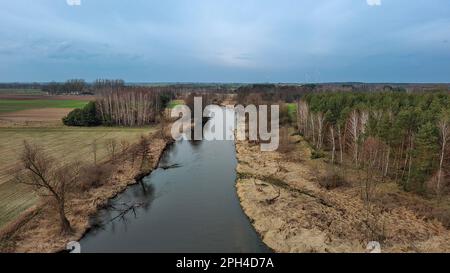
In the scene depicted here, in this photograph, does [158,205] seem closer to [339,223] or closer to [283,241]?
[283,241]

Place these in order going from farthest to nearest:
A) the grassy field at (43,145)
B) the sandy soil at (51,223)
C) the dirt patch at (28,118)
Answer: the dirt patch at (28,118) < the grassy field at (43,145) < the sandy soil at (51,223)

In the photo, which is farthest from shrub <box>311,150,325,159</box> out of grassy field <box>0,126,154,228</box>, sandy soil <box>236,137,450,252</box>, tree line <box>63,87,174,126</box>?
tree line <box>63,87,174,126</box>

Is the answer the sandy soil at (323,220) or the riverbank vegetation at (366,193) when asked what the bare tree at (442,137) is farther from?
the sandy soil at (323,220)

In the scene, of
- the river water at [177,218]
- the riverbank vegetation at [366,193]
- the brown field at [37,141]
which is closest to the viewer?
the riverbank vegetation at [366,193]

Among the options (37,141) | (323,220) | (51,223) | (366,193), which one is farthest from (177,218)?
(37,141)

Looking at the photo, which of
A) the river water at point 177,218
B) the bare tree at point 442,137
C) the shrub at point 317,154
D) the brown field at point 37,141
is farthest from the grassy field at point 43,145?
the bare tree at point 442,137

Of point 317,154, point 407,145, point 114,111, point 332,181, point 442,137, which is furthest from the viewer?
point 114,111

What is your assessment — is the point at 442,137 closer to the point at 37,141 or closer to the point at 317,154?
the point at 317,154

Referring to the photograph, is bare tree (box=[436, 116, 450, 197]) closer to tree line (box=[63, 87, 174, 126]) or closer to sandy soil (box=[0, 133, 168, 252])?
sandy soil (box=[0, 133, 168, 252])
